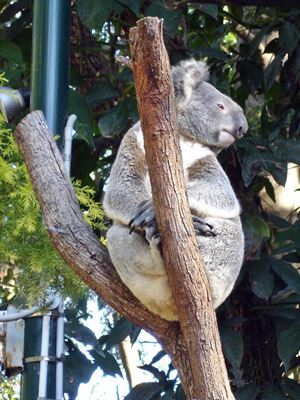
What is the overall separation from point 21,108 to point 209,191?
831mm

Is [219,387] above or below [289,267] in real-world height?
below

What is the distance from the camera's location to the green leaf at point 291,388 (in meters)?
3.96

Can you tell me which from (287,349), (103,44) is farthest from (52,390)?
(103,44)

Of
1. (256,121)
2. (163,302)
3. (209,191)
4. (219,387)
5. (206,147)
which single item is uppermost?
(256,121)

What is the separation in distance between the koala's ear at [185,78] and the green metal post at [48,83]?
0.38 meters

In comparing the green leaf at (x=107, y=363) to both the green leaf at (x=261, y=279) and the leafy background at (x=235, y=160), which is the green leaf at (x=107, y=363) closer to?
the leafy background at (x=235, y=160)

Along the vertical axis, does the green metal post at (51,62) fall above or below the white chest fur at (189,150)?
above

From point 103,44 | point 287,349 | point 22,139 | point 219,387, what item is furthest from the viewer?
point 103,44

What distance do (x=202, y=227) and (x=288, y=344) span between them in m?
1.22

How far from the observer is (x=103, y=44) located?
15.2ft

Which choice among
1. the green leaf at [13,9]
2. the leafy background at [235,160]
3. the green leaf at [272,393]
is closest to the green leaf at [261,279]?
the leafy background at [235,160]

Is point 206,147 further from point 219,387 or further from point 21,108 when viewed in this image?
point 219,387

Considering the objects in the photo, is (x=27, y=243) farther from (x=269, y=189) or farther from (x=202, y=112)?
(x=269, y=189)

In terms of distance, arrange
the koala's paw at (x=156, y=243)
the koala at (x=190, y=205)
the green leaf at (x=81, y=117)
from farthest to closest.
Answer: the green leaf at (x=81, y=117), the koala at (x=190, y=205), the koala's paw at (x=156, y=243)
